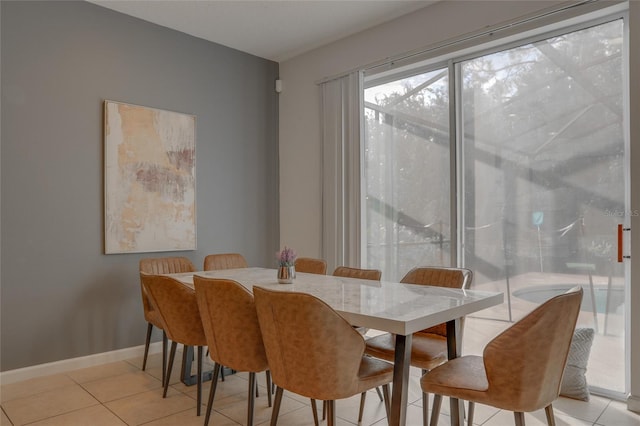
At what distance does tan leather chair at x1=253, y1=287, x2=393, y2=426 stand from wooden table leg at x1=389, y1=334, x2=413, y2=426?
16cm

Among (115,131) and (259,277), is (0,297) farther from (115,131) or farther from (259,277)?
(259,277)

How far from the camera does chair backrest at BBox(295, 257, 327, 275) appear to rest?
139 inches

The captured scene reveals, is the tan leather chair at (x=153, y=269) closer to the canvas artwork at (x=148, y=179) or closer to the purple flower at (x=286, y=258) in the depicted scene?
the canvas artwork at (x=148, y=179)

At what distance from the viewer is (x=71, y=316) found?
3.64 metres

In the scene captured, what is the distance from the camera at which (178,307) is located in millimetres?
2582

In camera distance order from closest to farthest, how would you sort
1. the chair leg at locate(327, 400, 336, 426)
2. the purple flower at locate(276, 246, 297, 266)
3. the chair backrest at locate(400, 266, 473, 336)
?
1. the chair leg at locate(327, 400, 336, 426)
2. the chair backrest at locate(400, 266, 473, 336)
3. the purple flower at locate(276, 246, 297, 266)

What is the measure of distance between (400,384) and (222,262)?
246cm

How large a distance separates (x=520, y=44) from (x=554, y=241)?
1.50 meters

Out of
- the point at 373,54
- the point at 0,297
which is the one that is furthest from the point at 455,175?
the point at 0,297

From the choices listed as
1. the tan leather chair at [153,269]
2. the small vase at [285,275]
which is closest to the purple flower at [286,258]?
the small vase at [285,275]

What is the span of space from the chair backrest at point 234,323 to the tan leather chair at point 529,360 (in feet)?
3.13

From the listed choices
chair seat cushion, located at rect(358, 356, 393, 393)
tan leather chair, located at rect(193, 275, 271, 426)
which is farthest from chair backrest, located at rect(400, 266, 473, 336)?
tan leather chair, located at rect(193, 275, 271, 426)

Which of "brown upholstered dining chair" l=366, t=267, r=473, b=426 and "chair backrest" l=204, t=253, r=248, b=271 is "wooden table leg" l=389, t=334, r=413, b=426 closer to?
"brown upholstered dining chair" l=366, t=267, r=473, b=426

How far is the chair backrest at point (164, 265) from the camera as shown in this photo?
355 cm
